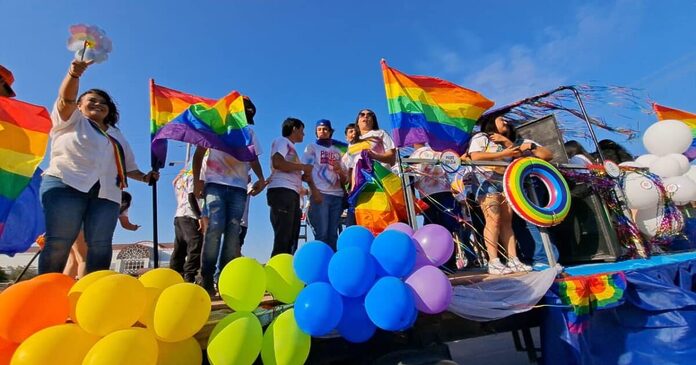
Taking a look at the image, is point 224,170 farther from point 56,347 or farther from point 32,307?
point 56,347

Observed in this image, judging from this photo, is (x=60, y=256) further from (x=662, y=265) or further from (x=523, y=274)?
(x=662, y=265)

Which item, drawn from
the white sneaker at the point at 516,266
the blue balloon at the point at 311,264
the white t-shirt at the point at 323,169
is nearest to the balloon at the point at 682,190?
the white sneaker at the point at 516,266

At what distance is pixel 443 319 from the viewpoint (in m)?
2.40

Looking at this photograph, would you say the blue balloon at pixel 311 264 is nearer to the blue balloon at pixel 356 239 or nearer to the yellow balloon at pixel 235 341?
the blue balloon at pixel 356 239

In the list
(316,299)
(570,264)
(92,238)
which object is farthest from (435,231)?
(570,264)

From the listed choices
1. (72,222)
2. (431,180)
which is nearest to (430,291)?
(431,180)

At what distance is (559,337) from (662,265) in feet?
4.39

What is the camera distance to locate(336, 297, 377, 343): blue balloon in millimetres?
1716

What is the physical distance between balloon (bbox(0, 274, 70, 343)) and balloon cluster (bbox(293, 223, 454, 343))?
918 mm

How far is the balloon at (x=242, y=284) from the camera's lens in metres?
1.60

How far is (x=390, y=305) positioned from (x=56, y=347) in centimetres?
123

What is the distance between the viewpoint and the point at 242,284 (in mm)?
1606

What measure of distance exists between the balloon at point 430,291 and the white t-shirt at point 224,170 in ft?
5.57

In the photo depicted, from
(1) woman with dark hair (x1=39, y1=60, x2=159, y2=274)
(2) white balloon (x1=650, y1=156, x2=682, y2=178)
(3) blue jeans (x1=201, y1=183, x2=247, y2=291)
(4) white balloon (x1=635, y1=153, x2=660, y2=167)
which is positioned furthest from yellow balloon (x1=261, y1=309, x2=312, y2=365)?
(4) white balloon (x1=635, y1=153, x2=660, y2=167)
